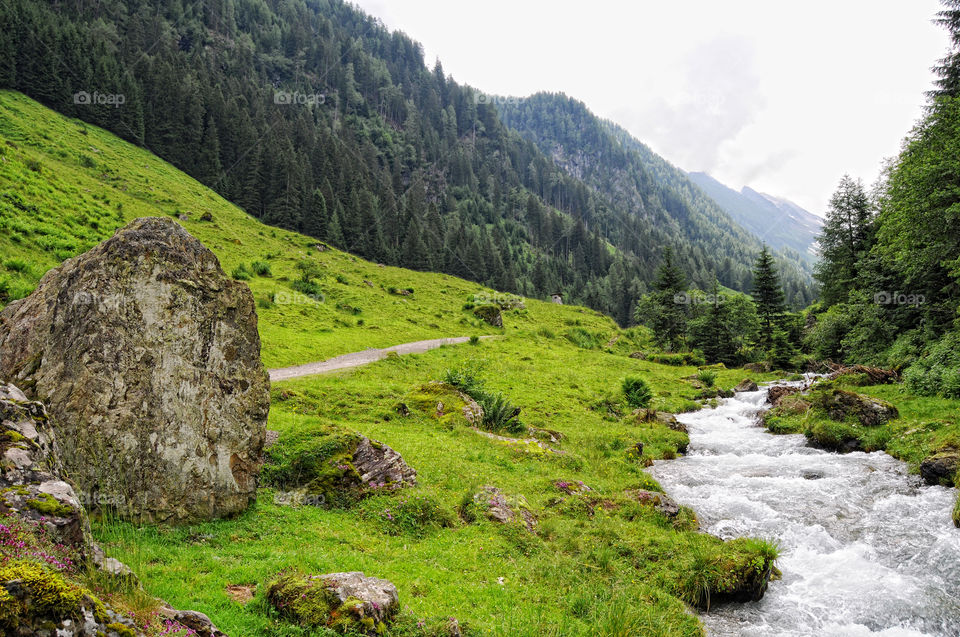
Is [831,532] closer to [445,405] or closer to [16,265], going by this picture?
[445,405]

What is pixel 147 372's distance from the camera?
9648mm

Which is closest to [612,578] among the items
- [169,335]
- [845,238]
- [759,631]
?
[759,631]

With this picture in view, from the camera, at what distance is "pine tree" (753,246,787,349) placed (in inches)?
2012

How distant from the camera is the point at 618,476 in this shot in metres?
18.2

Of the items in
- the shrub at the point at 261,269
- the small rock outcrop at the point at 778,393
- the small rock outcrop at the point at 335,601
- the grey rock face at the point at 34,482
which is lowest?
the small rock outcrop at the point at 335,601

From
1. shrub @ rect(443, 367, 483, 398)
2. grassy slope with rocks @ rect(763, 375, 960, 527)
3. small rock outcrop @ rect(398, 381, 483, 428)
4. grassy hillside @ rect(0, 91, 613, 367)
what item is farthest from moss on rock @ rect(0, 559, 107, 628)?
grassy hillside @ rect(0, 91, 613, 367)

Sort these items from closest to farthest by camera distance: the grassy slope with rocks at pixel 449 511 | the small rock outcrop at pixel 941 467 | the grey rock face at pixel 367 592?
the grey rock face at pixel 367 592, the grassy slope with rocks at pixel 449 511, the small rock outcrop at pixel 941 467

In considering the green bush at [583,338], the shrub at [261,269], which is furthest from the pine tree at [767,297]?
the shrub at [261,269]

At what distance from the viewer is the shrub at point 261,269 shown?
53.0m

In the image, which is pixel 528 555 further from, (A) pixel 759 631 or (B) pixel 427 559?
(A) pixel 759 631

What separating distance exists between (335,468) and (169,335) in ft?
18.9

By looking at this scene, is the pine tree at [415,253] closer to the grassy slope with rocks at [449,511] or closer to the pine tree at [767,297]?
the grassy slope with rocks at [449,511]

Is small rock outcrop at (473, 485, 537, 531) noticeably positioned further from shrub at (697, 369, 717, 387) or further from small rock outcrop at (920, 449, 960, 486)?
shrub at (697, 369, 717, 387)

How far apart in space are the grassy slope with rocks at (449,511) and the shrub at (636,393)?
81cm
